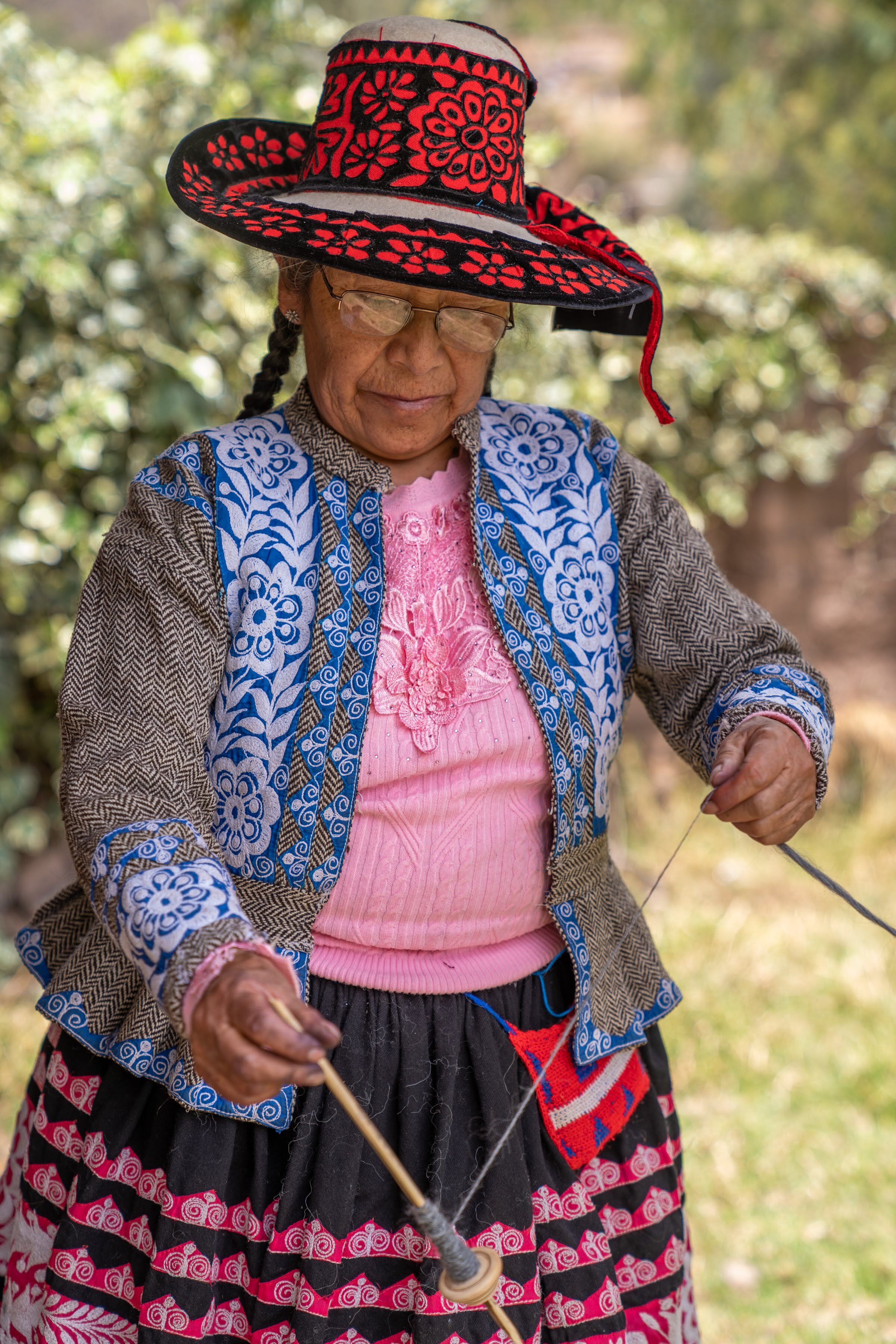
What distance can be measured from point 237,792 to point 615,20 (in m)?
12.1

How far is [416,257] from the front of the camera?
1.37m

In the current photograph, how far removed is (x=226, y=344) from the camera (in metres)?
3.44

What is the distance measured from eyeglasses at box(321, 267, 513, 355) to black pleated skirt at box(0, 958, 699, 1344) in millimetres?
771

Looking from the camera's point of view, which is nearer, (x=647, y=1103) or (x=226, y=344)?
(x=647, y=1103)

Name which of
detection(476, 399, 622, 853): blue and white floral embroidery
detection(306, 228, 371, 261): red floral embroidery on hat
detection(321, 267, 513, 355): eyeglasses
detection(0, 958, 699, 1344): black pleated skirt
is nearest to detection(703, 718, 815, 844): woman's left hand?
detection(476, 399, 622, 853): blue and white floral embroidery

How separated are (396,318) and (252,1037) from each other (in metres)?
0.82

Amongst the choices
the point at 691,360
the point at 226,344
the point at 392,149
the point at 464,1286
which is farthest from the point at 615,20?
the point at 464,1286

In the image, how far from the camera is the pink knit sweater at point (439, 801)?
4.80 feet

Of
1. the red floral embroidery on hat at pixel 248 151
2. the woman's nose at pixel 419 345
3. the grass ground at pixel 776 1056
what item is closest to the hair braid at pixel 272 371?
the red floral embroidery on hat at pixel 248 151

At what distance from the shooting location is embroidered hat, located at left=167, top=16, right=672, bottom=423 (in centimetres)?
139

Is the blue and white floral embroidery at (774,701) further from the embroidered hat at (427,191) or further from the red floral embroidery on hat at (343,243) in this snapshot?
the red floral embroidery on hat at (343,243)

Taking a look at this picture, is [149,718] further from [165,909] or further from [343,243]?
[343,243]

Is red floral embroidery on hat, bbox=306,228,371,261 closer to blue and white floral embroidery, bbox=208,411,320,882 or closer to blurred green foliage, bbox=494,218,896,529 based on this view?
blue and white floral embroidery, bbox=208,411,320,882

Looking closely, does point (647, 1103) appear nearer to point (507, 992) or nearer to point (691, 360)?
point (507, 992)
